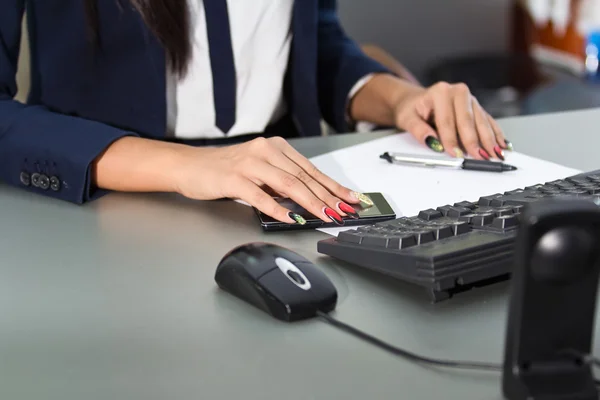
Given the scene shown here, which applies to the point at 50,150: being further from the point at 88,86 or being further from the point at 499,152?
the point at 499,152

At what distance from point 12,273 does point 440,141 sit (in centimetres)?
58

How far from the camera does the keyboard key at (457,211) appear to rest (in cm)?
74

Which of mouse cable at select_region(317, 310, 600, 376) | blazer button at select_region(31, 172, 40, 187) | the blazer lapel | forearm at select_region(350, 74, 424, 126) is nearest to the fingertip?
mouse cable at select_region(317, 310, 600, 376)

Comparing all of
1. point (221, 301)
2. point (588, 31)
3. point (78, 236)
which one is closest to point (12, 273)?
point (78, 236)

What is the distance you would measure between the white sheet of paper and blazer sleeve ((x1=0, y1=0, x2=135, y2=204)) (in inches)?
10.6

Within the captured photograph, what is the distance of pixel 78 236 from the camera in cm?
82

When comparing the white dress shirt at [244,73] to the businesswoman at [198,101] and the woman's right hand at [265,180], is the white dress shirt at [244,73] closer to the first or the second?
the businesswoman at [198,101]

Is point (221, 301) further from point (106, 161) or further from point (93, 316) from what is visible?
point (106, 161)

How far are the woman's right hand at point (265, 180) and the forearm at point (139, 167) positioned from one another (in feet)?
0.05

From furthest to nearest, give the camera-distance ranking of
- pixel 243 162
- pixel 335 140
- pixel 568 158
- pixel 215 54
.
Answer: pixel 215 54, pixel 335 140, pixel 568 158, pixel 243 162

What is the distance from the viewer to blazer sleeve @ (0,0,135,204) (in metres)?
0.94

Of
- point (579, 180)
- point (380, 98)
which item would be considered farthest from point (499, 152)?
point (380, 98)

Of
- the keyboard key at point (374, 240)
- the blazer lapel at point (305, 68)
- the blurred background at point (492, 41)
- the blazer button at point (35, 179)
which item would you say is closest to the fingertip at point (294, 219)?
the keyboard key at point (374, 240)

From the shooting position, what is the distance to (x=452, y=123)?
3.60 feet
